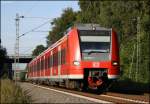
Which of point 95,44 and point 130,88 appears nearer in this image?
point 95,44

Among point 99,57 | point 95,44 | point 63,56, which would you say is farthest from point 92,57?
point 63,56

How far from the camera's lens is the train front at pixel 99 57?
2280 centimetres

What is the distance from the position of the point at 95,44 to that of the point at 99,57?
0.69 m

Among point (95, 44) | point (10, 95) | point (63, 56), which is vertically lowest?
point (10, 95)

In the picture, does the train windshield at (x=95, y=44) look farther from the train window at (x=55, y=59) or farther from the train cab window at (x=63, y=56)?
the train window at (x=55, y=59)

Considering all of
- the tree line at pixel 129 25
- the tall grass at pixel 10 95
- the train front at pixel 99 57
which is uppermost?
the tree line at pixel 129 25

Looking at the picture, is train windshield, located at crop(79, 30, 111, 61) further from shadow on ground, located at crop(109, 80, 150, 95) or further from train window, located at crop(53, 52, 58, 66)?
train window, located at crop(53, 52, 58, 66)

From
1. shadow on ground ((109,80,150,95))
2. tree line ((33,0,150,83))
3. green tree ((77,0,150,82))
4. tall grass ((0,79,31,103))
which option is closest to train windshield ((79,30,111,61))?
shadow on ground ((109,80,150,95))

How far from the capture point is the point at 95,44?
23109mm

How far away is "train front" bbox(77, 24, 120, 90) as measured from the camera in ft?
74.8

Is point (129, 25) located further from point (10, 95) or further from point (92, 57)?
point (10, 95)

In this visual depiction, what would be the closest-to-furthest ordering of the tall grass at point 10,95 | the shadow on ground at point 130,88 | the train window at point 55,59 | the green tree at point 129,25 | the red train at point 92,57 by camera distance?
the tall grass at point 10,95, the red train at point 92,57, the shadow on ground at point 130,88, the train window at point 55,59, the green tree at point 129,25

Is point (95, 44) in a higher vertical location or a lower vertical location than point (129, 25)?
lower

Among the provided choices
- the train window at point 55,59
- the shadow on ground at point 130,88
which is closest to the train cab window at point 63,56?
the train window at point 55,59
